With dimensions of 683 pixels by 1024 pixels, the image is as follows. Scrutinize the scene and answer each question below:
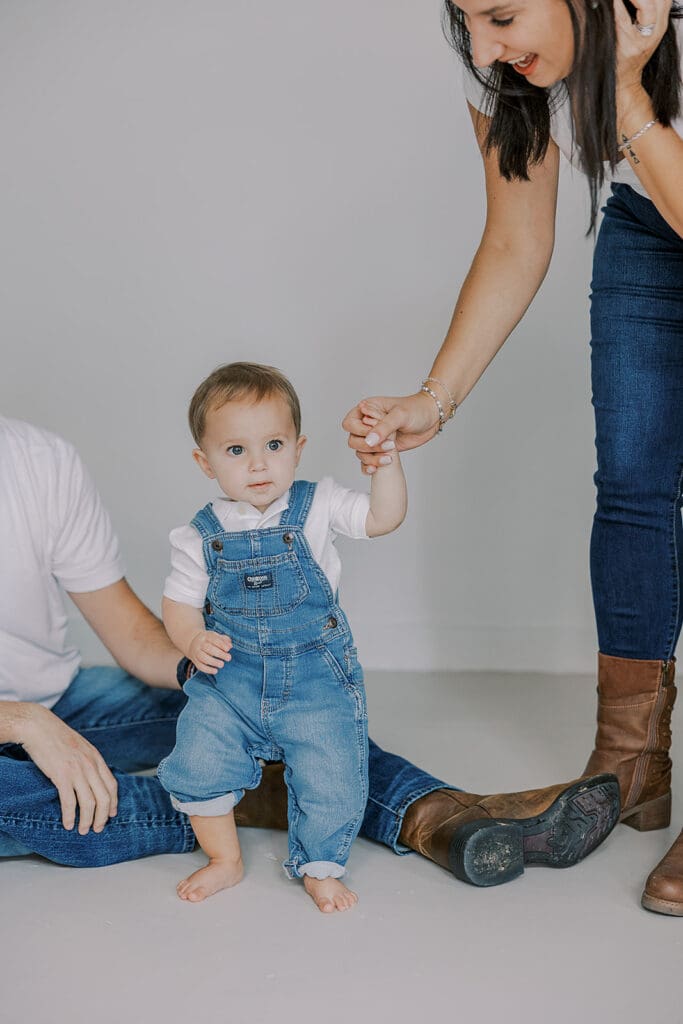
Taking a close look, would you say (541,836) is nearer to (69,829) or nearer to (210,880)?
(210,880)

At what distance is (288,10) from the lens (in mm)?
2521

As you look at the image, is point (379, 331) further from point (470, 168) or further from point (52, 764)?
point (52, 764)

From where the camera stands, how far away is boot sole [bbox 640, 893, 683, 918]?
5.03 feet

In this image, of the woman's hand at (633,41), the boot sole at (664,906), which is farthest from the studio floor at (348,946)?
the woman's hand at (633,41)

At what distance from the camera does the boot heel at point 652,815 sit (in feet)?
5.93

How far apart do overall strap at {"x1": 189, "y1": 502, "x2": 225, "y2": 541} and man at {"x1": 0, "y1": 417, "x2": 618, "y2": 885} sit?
0.32m

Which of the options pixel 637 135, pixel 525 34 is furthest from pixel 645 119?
pixel 525 34

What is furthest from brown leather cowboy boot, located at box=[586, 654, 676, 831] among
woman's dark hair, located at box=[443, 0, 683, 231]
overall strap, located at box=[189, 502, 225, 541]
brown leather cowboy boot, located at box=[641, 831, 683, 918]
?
woman's dark hair, located at box=[443, 0, 683, 231]

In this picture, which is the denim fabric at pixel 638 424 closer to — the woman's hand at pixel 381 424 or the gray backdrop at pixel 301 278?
the woman's hand at pixel 381 424

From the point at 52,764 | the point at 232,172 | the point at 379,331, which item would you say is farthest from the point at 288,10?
the point at 52,764

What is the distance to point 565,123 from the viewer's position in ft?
5.12

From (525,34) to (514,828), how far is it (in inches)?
40.3

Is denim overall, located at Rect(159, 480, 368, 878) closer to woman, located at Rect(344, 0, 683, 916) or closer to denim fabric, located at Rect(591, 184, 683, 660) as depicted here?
woman, located at Rect(344, 0, 683, 916)

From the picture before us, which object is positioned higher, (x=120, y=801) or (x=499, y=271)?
(x=499, y=271)
